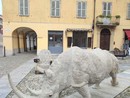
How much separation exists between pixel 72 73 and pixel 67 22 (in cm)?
1678

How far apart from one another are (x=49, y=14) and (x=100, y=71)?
1619cm

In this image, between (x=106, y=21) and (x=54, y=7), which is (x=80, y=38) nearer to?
(x=106, y=21)

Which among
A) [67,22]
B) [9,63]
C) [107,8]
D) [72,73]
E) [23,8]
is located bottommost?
[9,63]

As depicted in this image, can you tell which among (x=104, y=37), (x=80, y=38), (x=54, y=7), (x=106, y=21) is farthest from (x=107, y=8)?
(x=54, y=7)

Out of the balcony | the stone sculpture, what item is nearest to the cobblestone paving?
the stone sculpture

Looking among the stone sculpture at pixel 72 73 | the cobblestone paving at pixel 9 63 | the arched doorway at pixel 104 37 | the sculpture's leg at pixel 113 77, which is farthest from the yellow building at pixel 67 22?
the stone sculpture at pixel 72 73

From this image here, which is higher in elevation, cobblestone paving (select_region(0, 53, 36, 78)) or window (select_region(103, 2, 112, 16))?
window (select_region(103, 2, 112, 16))

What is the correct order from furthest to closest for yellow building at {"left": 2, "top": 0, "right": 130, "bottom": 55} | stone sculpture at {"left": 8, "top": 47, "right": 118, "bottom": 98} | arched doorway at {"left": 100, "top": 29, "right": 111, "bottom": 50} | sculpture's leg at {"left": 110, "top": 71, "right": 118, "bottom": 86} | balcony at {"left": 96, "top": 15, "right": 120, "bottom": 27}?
arched doorway at {"left": 100, "top": 29, "right": 111, "bottom": 50}, balcony at {"left": 96, "top": 15, "right": 120, "bottom": 27}, yellow building at {"left": 2, "top": 0, "right": 130, "bottom": 55}, sculpture's leg at {"left": 110, "top": 71, "right": 118, "bottom": 86}, stone sculpture at {"left": 8, "top": 47, "right": 118, "bottom": 98}

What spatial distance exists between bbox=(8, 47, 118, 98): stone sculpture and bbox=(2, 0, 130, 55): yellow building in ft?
51.1

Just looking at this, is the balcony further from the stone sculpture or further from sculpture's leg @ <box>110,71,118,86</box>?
the stone sculpture

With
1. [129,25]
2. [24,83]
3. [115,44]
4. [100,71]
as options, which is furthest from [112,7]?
[100,71]

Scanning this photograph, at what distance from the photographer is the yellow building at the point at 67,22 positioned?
20.5m

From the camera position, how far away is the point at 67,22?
21000mm

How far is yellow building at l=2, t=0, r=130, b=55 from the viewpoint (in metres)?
20.5
